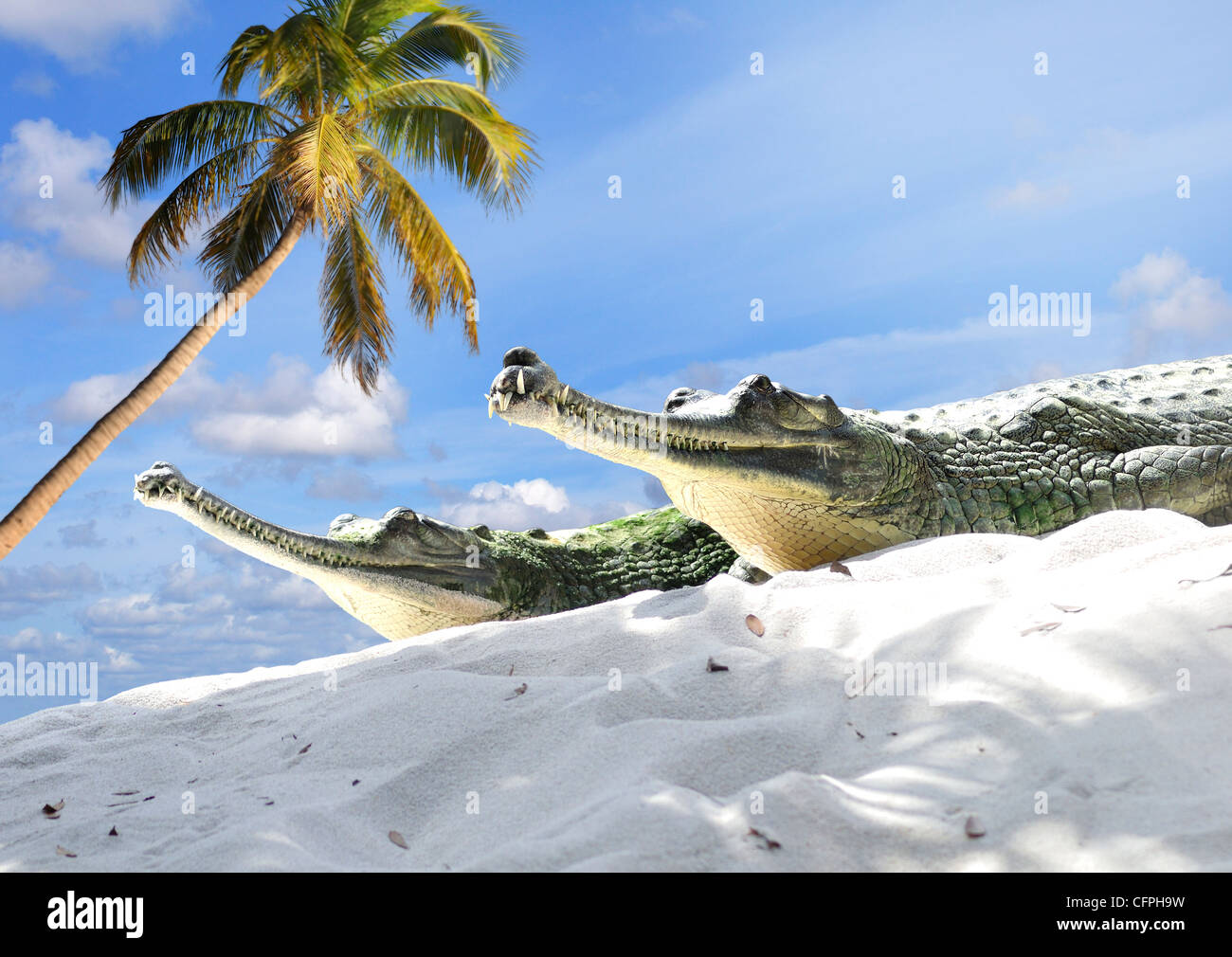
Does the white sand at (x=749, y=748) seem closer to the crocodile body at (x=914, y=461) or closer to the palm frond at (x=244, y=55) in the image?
the crocodile body at (x=914, y=461)

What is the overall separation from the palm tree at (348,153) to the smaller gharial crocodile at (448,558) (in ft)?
21.3

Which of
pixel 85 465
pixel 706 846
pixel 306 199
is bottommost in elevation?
pixel 706 846

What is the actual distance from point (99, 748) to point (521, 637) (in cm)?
190

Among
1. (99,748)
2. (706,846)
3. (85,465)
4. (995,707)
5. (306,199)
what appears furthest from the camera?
(306,199)

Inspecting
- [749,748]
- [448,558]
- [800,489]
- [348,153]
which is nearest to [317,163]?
[348,153]

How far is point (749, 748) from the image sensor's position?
245cm

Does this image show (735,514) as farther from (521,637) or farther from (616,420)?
(521,637)

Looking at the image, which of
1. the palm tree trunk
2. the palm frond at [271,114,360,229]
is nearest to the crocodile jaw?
the palm tree trunk

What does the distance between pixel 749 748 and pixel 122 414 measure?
10331 millimetres

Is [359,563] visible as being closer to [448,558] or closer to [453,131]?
[448,558]

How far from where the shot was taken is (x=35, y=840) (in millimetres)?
2932

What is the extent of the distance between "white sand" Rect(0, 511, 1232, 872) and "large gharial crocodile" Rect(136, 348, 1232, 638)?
1265 millimetres
